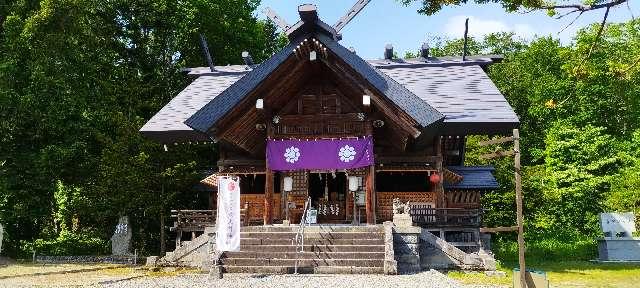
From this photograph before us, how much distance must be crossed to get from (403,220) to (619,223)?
10.8 meters

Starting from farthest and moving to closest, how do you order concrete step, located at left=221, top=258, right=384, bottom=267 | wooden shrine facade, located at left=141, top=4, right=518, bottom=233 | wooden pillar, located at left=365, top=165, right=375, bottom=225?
1. wooden pillar, located at left=365, top=165, right=375, bottom=225
2. wooden shrine facade, located at left=141, top=4, right=518, bottom=233
3. concrete step, located at left=221, top=258, right=384, bottom=267

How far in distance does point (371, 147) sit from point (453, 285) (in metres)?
6.52

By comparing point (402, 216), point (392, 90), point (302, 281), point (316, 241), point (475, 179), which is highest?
point (392, 90)

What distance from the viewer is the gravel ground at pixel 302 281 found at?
10.4 m

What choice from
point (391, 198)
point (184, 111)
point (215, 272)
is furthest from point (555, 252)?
point (184, 111)

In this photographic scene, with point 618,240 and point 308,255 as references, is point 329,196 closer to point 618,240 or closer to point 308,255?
point 308,255

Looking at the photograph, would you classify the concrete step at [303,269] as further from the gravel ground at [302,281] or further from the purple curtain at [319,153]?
the purple curtain at [319,153]

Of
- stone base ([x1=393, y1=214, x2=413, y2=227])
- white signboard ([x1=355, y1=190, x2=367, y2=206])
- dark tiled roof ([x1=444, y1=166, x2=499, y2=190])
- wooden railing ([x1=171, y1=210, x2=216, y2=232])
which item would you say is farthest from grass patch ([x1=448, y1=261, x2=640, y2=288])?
wooden railing ([x1=171, y1=210, x2=216, y2=232])

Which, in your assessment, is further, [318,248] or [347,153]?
[347,153]

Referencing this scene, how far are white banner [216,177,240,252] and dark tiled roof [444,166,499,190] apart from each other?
10539 millimetres

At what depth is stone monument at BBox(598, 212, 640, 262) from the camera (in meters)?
19.5

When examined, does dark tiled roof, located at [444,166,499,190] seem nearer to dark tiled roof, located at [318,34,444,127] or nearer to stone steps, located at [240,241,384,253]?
dark tiled roof, located at [318,34,444,127]

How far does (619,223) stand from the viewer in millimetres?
20047

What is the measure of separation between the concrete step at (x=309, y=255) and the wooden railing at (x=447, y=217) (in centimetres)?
352
